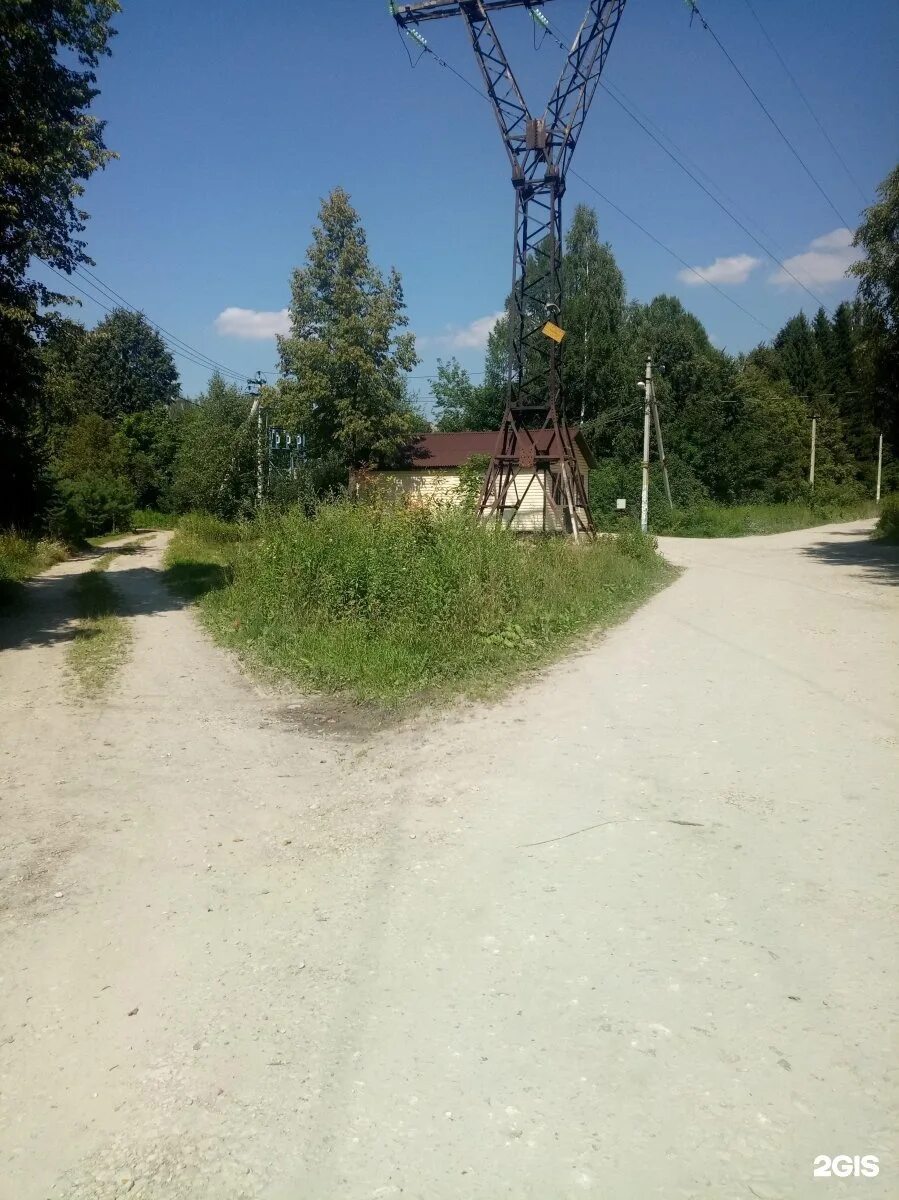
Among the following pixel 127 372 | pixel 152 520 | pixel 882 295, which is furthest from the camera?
pixel 127 372

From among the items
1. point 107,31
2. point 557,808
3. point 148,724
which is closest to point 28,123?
point 107,31

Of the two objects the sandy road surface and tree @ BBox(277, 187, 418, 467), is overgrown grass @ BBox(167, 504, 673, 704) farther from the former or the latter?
tree @ BBox(277, 187, 418, 467)

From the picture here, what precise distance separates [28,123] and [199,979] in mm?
11959

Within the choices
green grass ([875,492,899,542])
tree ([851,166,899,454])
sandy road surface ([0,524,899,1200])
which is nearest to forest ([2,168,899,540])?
tree ([851,166,899,454])

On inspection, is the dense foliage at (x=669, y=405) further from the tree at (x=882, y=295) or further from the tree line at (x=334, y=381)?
the tree at (x=882, y=295)

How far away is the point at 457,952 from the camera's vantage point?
4.02 meters

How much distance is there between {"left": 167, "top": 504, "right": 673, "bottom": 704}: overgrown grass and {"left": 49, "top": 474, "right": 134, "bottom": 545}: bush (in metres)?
16.1

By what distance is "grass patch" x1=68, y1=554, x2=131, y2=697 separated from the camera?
981 centimetres

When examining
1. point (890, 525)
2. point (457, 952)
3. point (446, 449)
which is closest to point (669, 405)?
point (446, 449)

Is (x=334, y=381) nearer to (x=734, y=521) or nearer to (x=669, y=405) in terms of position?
(x=734, y=521)

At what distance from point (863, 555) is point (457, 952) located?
843 inches

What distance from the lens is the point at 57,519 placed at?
2800 centimetres

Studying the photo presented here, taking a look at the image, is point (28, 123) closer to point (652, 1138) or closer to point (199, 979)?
point (199, 979)

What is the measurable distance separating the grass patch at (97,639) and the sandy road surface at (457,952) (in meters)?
1.84
